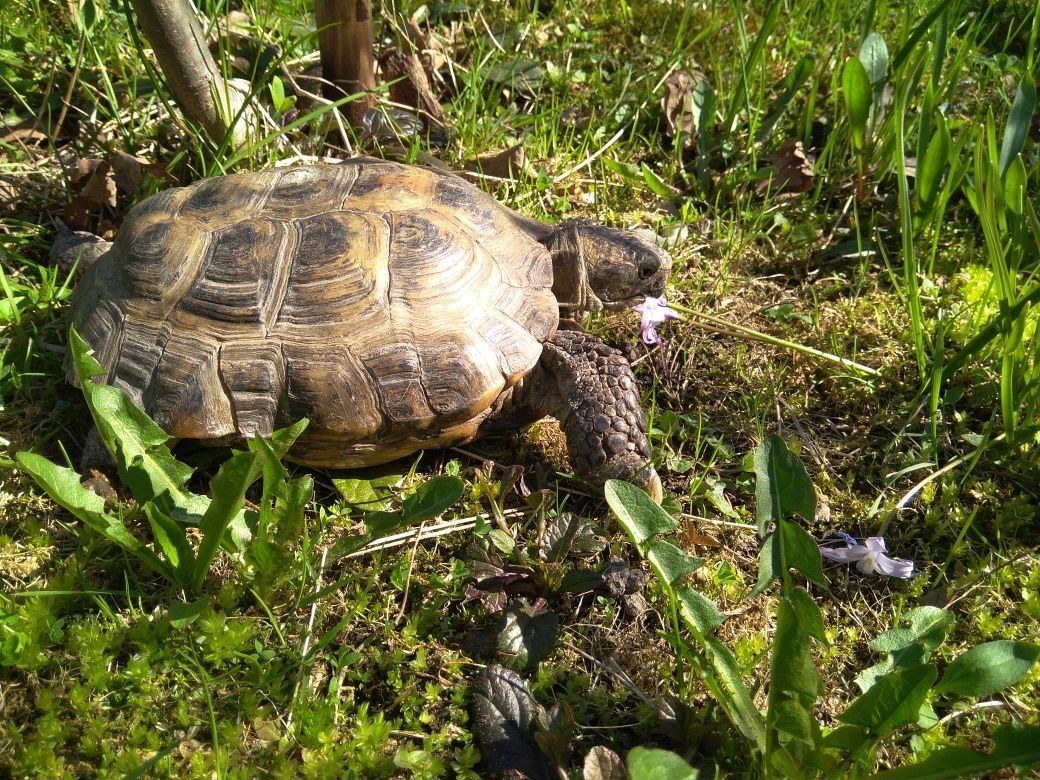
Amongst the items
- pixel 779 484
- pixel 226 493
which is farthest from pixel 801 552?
pixel 226 493

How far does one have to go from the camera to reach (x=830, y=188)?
4.48 meters

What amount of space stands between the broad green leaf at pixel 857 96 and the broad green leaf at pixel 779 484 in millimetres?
2427

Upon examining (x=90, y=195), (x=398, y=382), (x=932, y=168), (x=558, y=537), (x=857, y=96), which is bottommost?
(x=558, y=537)

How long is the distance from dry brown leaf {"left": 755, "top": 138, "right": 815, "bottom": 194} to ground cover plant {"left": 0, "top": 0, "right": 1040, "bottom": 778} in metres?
0.03

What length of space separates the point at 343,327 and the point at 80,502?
104 cm

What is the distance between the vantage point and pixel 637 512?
7.98 ft

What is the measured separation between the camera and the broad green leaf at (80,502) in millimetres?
2277

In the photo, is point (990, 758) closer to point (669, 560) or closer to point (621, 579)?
point (669, 560)

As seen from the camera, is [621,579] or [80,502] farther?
[621,579]

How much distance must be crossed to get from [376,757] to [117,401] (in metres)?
1.38

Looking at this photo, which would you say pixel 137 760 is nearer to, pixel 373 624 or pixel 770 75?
pixel 373 624

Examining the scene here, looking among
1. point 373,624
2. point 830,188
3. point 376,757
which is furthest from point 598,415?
point 830,188

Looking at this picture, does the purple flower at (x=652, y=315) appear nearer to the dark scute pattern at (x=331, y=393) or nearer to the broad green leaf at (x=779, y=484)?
the broad green leaf at (x=779, y=484)

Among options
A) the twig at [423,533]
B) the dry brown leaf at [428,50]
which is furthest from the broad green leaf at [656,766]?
the dry brown leaf at [428,50]
